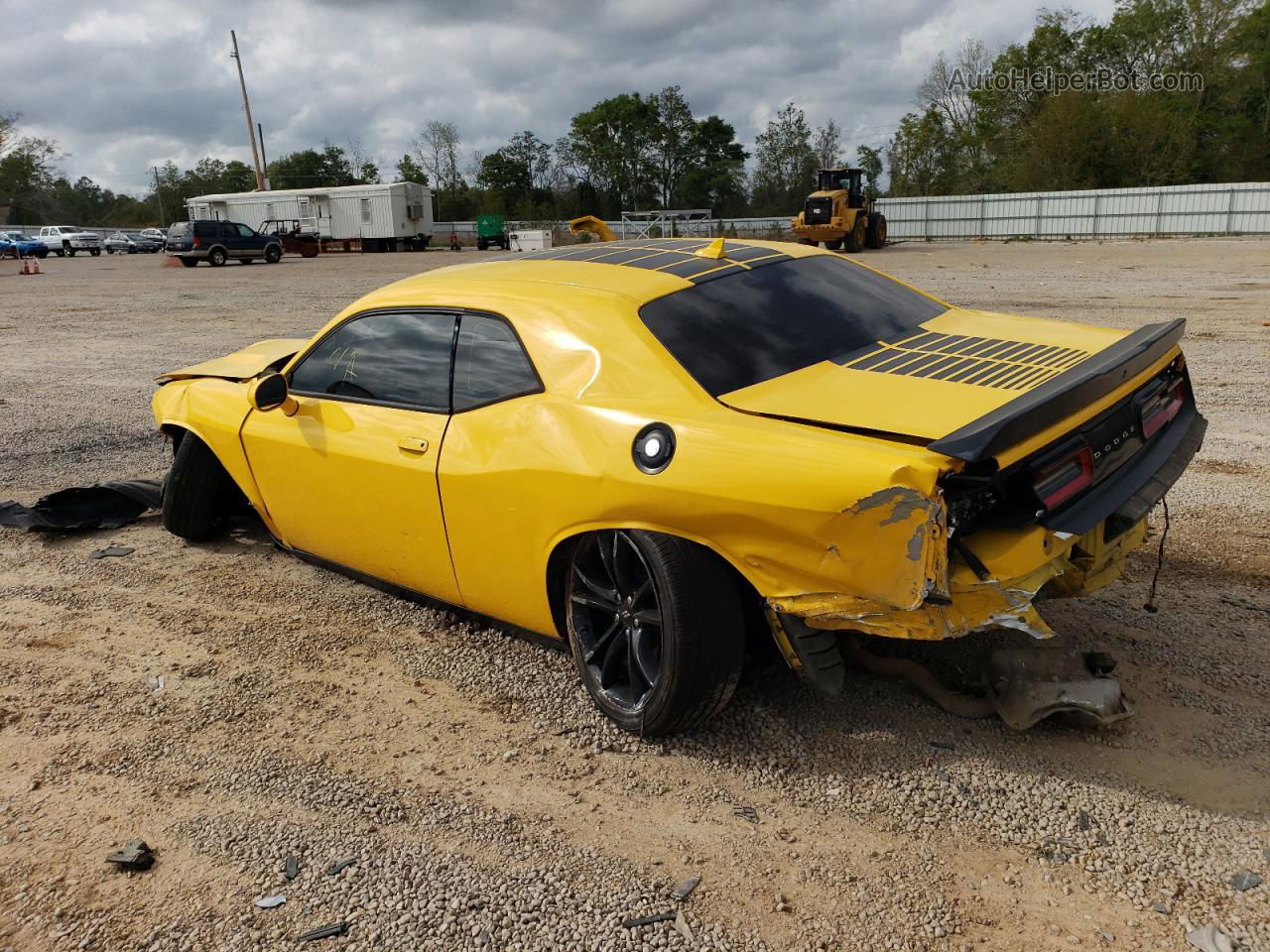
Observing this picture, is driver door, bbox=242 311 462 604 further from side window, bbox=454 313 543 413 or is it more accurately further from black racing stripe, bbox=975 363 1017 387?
black racing stripe, bbox=975 363 1017 387

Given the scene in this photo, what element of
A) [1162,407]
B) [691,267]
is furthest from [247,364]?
[1162,407]

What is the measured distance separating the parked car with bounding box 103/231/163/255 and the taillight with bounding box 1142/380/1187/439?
56935 millimetres

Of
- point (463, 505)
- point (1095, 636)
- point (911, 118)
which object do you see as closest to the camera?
point (463, 505)

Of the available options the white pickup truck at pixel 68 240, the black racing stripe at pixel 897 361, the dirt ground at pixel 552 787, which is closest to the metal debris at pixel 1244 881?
the dirt ground at pixel 552 787

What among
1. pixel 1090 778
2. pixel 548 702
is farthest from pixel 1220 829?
pixel 548 702

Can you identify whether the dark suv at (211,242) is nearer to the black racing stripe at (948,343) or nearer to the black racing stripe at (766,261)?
the black racing stripe at (766,261)

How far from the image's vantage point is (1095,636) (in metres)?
3.59

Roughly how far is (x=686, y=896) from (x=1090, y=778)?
50.0 inches

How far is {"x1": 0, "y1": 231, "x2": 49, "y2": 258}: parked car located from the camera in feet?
148

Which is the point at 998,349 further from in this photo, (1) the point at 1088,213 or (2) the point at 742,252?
(1) the point at 1088,213

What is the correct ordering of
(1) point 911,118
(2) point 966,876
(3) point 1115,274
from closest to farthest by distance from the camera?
1. (2) point 966,876
2. (3) point 1115,274
3. (1) point 911,118

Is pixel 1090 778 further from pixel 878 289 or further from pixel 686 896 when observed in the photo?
pixel 878 289

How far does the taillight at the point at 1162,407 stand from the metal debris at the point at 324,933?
9.41 ft

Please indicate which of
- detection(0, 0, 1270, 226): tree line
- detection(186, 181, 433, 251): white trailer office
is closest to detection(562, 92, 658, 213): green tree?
detection(0, 0, 1270, 226): tree line
